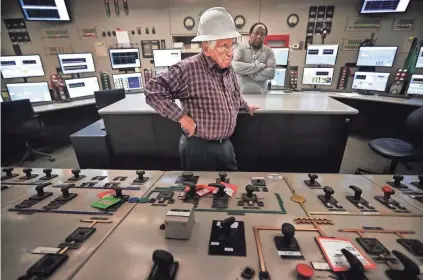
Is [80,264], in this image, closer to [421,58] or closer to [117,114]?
[117,114]

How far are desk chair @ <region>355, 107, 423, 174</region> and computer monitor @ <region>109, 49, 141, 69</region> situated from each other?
156 inches

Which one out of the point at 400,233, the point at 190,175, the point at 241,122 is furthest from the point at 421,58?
the point at 190,175

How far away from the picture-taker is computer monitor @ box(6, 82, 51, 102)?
10.6 ft

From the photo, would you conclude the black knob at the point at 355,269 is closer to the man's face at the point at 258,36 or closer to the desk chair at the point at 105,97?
the man's face at the point at 258,36

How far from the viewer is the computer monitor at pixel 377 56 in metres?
3.41

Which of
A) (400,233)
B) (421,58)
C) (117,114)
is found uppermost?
(421,58)

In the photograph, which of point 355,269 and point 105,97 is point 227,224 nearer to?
point 355,269

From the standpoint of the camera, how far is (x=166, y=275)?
58 centimetres

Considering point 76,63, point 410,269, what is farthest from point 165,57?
point 410,269

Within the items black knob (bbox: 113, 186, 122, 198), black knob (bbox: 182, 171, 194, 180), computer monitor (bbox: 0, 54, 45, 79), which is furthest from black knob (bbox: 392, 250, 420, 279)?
computer monitor (bbox: 0, 54, 45, 79)

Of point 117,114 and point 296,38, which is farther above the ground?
point 296,38

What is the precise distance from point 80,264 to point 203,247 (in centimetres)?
38

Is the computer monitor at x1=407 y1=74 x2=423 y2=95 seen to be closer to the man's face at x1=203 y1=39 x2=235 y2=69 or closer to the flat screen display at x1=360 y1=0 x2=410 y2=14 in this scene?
the flat screen display at x1=360 y1=0 x2=410 y2=14

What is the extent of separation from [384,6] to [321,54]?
1.10 metres
